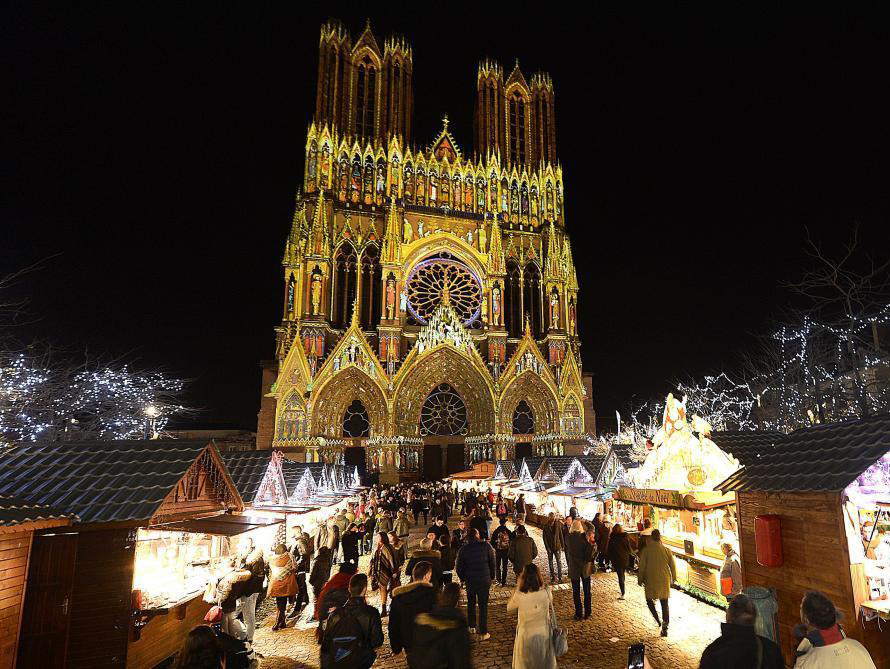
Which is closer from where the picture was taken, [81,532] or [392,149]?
[81,532]

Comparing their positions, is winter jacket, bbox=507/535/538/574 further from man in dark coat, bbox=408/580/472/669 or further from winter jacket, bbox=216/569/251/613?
man in dark coat, bbox=408/580/472/669

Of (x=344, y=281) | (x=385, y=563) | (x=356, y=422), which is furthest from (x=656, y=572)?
(x=344, y=281)

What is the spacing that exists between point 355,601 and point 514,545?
5.34 m

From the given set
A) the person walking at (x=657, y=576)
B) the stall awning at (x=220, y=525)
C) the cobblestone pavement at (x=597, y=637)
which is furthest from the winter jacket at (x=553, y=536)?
the stall awning at (x=220, y=525)

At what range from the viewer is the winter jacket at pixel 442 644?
13.2 ft

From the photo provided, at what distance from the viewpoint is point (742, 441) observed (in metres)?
12.8

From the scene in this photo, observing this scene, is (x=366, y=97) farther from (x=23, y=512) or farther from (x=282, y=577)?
(x=23, y=512)

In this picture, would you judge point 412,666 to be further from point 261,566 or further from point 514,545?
point 514,545

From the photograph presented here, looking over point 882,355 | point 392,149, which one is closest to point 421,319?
point 392,149

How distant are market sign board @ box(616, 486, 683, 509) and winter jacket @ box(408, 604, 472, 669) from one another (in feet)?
24.0

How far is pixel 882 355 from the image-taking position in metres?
18.5

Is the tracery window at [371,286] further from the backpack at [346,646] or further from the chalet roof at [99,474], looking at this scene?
the backpack at [346,646]

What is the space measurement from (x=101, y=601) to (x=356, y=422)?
30.9 m

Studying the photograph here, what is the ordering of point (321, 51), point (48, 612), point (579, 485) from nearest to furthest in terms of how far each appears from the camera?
point (48, 612), point (579, 485), point (321, 51)
